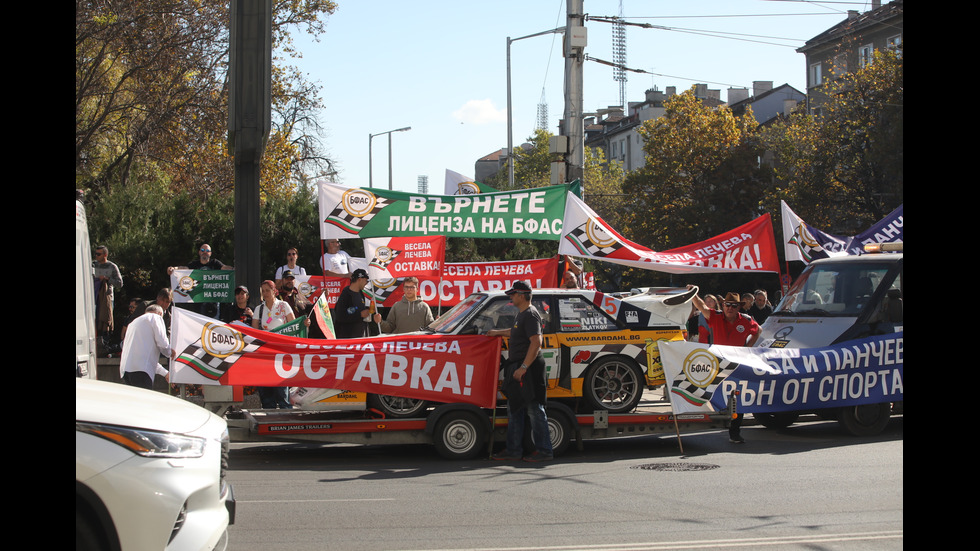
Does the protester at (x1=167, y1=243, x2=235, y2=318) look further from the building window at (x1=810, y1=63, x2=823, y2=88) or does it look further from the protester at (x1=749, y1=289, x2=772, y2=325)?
the building window at (x1=810, y1=63, x2=823, y2=88)

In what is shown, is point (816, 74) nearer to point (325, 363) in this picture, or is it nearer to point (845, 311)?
point (845, 311)

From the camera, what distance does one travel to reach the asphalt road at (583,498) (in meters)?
6.56

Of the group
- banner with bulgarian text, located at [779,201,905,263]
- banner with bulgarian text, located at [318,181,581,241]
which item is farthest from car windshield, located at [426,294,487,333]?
banner with bulgarian text, located at [779,201,905,263]

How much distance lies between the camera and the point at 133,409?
474 cm

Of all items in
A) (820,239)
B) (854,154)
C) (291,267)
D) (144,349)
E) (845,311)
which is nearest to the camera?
(144,349)

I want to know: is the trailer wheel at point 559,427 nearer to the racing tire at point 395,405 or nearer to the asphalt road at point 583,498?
the asphalt road at point 583,498

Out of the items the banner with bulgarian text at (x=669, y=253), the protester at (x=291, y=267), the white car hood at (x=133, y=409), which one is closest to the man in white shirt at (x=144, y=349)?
the protester at (x=291, y=267)

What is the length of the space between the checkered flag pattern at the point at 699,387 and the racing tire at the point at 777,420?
2.27m

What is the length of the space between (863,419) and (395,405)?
581 cm

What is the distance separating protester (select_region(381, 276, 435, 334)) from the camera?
12.0m

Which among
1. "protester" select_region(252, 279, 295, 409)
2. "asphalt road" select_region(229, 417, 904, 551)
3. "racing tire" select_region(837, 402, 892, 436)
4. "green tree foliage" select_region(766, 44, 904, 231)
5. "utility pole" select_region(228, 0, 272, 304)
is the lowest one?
"asphalt road" select_region(229, 417, 904, 551)

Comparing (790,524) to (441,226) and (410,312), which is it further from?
(441,226)

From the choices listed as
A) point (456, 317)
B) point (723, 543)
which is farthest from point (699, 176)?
point (723, 543)

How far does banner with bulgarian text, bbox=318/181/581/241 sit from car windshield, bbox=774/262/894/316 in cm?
352
